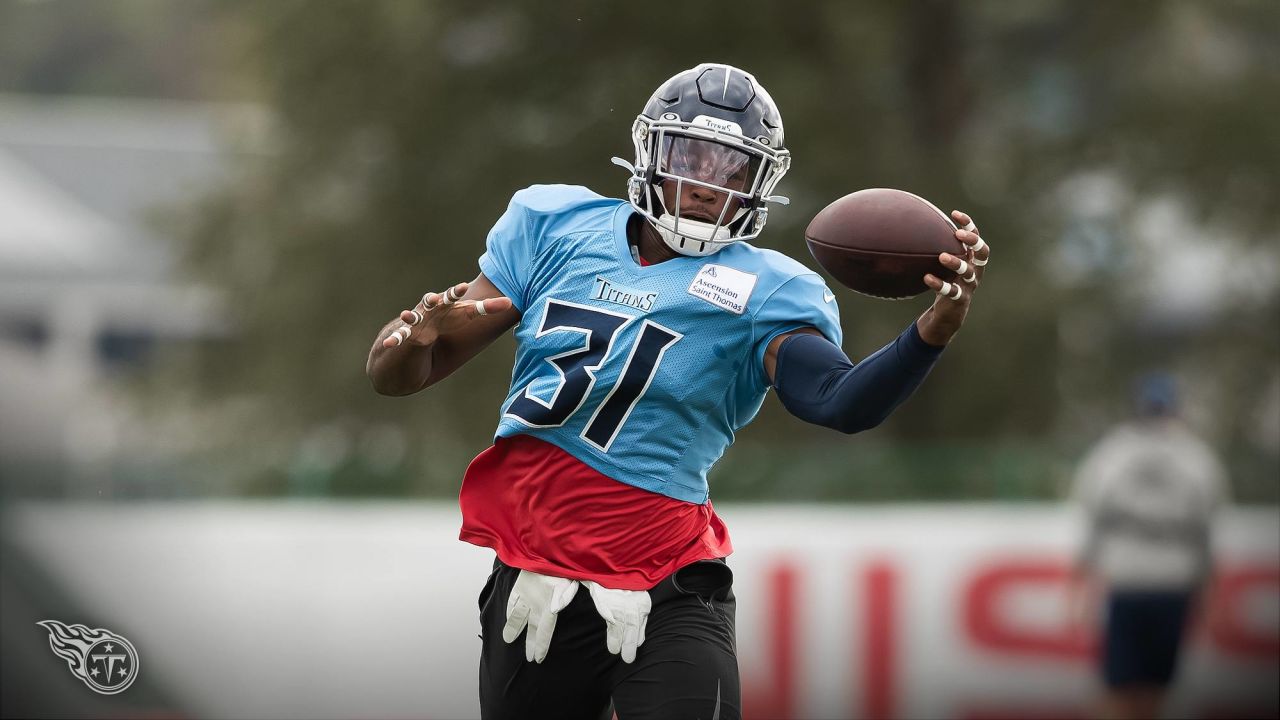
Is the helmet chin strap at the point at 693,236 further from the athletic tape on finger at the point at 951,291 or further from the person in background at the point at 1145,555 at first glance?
the person in background at the point at 1145,555

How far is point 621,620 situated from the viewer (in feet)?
11.4

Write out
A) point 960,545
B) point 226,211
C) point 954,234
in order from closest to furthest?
point 954,234 < point 960,545 < point 226,211

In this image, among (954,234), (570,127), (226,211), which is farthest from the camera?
(226,211)

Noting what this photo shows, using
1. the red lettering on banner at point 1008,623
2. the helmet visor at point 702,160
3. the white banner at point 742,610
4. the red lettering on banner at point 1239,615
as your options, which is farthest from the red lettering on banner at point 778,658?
the helmet visor at point 702,160

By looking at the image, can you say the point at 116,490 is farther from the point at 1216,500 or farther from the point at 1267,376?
the point at 1267,376

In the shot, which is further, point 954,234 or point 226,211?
point 226,211

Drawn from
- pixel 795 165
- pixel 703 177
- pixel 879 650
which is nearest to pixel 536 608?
pixel 703 177

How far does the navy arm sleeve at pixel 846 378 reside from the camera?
10.5 ft

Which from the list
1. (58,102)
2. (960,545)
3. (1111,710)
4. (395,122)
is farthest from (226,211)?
(58,102)

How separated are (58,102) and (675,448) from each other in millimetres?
34154

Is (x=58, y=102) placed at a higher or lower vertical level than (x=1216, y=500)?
lower

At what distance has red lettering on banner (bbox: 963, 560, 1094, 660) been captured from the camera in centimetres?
801

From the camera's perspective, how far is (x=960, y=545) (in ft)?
26.9

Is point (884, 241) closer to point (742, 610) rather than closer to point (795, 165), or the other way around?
point (742, 610)
